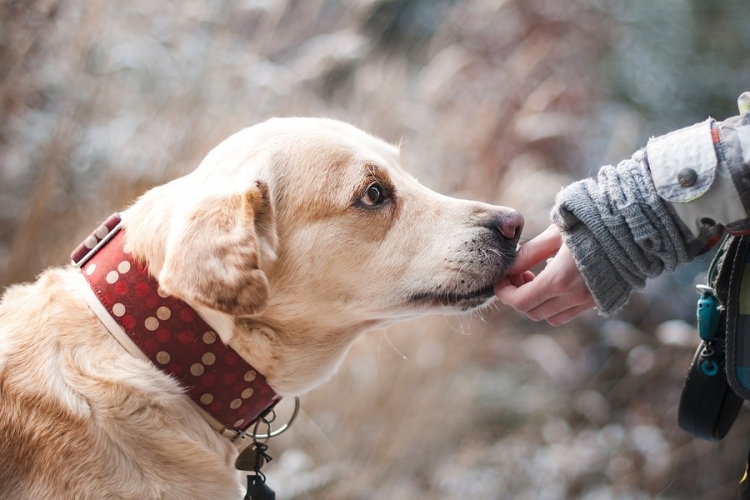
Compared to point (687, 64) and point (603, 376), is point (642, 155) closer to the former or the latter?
point (603, 376)

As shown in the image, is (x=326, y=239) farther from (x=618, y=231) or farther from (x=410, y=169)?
(x=410, y=169)

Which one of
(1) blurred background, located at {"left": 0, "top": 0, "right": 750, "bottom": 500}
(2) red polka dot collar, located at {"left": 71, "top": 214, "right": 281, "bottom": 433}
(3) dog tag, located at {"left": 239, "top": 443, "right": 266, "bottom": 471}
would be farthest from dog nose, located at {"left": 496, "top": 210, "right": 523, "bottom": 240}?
(1) blurred background, located at {"left": 0, "top": 0, "right": 750, "bottom": 500}

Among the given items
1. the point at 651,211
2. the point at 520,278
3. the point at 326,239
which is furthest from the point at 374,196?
the point at 651,211

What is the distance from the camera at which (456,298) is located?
1932 millimetres

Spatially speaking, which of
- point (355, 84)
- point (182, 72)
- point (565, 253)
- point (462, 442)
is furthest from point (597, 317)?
point (182, 72)

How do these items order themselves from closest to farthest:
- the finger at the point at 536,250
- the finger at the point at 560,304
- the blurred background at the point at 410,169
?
1. the finger at the point at 560,304
2. the finger at the point at 536,250
3. the blurred background at the point at 410,169

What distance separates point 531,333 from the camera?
4.00 m

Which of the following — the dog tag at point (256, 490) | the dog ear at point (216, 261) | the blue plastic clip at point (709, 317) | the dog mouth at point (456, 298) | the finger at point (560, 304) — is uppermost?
the dog ear at point (216, 261)

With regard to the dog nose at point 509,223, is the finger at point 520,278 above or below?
below

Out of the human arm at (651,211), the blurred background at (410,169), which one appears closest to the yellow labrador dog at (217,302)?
the human arm at (651,211)

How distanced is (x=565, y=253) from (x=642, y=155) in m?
0.32

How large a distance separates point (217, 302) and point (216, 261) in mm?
103

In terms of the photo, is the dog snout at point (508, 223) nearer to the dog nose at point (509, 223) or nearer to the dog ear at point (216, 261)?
the dog nose at point (509, 223)

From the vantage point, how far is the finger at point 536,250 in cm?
191
